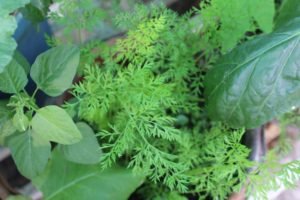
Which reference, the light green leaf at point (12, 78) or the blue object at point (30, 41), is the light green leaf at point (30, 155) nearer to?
the light green leaf at point (12, 78)

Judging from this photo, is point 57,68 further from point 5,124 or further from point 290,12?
point 290,12

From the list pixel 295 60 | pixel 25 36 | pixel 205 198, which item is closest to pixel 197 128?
pixel 205 198

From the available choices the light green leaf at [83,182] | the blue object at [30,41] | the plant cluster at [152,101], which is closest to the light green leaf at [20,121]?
the plant cluster at [152,101]

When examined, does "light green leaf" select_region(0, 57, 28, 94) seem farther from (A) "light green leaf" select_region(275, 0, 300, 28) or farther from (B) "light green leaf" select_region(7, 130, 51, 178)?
(A) "light green leaf" select_region(275, 0, 300, 28)

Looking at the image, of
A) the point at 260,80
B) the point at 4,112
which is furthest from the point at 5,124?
the point at 260,80

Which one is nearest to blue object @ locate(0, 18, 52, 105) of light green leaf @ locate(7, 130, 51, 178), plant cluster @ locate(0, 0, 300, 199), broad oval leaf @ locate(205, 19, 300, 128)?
plant cluster @ locate(0, 0, 300, 199)

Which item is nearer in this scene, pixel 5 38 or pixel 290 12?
pixel 5 38

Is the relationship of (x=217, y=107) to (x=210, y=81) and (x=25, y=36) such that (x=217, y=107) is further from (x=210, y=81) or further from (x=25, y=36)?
(x=25, y=36)
